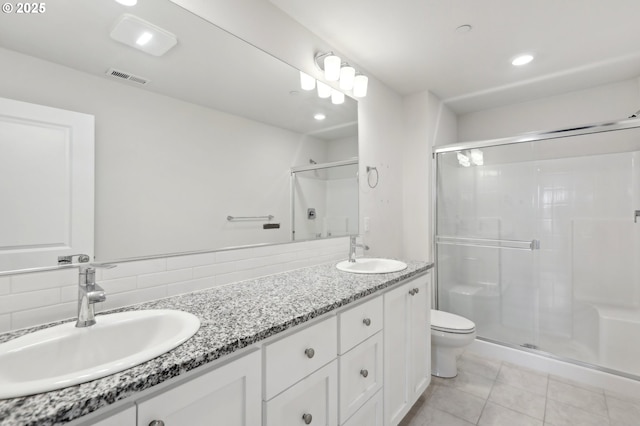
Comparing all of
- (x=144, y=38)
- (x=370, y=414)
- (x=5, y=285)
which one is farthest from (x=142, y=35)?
(x=370, y=414)

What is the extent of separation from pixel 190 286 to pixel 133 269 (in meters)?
0.24

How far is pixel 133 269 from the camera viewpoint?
112 cm

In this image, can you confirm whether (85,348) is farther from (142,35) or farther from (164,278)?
(142,35)

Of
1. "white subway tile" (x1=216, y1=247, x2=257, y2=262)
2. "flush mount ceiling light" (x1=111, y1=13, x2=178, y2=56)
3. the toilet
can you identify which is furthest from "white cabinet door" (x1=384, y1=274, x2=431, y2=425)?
"flush mount ceiling light" (x1=111, y1=13, x2=178, y2=56)

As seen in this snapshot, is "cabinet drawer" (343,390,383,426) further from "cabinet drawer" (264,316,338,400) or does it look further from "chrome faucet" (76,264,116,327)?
"chrome faucet" (76,264,116,327)

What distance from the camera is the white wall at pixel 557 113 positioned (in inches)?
102

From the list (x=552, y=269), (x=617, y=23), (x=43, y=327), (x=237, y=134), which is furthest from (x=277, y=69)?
(x=552, y=269)

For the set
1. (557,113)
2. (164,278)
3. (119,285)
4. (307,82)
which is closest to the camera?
(119,285)

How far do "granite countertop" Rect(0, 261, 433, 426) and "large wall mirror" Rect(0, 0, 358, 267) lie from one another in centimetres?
26

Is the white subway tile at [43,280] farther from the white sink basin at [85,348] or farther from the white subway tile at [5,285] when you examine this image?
the white sink basin at [85,348]

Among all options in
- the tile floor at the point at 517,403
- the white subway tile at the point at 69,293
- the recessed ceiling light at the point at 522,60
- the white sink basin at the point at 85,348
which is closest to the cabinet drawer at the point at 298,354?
the white sink basin at the point at 85,348

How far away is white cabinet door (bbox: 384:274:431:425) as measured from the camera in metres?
1.50

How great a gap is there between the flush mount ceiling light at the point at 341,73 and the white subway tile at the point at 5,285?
1799 millimetres

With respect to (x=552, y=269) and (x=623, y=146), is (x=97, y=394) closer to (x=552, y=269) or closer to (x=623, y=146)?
(x=552, y=269)
